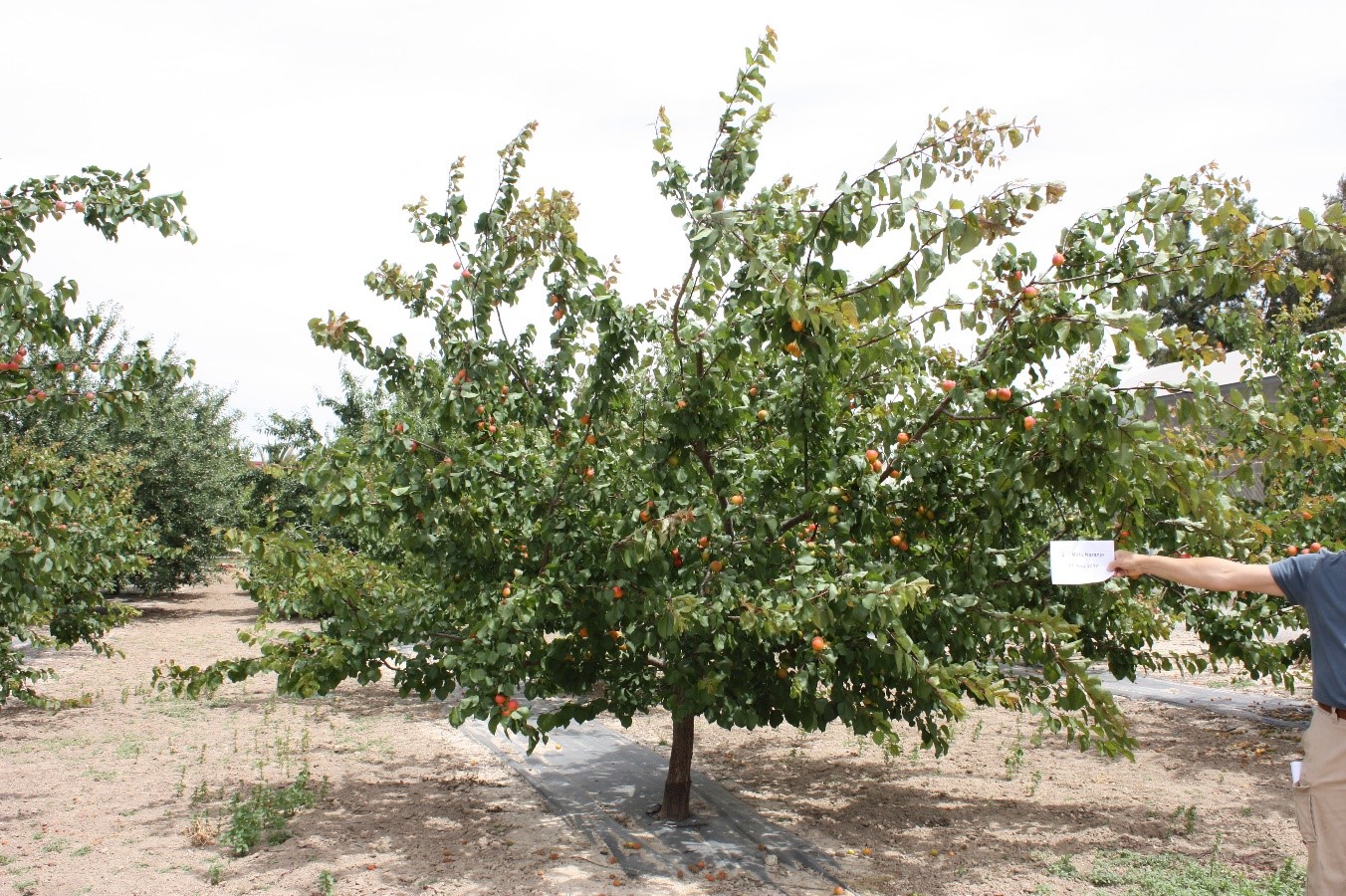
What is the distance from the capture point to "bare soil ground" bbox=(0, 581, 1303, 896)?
4691 millimetres

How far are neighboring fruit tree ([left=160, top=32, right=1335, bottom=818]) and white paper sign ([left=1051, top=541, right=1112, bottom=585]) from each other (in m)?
0.52

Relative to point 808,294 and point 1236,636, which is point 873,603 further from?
point 1236,636

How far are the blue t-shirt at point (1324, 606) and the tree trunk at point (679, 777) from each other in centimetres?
324

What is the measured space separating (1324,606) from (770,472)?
242 centimetres

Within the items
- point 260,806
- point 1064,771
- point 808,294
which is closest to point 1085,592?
point 808,294

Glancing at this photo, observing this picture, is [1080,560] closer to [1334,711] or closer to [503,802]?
[1334,711]

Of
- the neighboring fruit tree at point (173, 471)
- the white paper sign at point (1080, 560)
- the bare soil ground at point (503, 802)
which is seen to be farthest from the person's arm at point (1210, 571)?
the neighboring fruit tree at point (173, 471)

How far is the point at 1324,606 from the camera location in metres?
3.08

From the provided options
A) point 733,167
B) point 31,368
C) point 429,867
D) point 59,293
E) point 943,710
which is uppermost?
point 733,167

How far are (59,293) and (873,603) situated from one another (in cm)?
408

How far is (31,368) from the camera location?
4.82 metres

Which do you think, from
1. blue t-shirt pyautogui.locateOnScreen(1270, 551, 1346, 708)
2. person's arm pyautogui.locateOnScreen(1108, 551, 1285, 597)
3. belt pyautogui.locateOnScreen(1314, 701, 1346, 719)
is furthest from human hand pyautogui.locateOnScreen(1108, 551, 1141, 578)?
belt pyautogui.locateOnScreen(1314, 701, 1346, 719)

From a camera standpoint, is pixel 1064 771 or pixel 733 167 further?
pixel 1064 771

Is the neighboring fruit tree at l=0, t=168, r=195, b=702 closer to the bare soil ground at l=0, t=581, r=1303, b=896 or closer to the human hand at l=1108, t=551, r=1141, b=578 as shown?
the bare soil ground at l=0, t=581, r=1303, b=896
